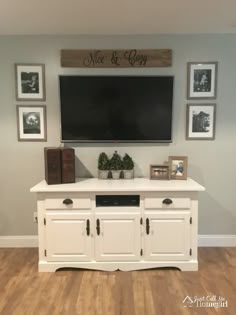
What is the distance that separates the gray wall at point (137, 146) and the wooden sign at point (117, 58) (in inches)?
2.3

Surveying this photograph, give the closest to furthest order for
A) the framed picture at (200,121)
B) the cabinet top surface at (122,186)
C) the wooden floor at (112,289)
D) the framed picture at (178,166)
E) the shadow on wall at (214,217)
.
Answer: the wooden floor at (112,289) < the cabinet top surface at (122,186) < the framed picture at (178,166) < the framed picture at (200,121) < the shadow on wall at (214,217)

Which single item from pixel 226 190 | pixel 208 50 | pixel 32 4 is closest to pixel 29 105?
pixel 32 4

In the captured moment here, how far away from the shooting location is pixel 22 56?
3.21 metres

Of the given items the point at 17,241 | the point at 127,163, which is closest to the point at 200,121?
the point at 127,163

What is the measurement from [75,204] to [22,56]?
170 centimetres

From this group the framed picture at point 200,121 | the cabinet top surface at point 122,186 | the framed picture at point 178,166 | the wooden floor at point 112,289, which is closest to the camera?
the wooden floor at point 112,289

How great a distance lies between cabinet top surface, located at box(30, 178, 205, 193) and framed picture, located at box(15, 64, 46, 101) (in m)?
0.99

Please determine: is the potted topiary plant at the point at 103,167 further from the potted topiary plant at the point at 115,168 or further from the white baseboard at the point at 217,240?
the white baseboard at the point at 217,240

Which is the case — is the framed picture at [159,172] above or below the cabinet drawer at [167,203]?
above

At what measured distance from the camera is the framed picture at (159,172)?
3146 millimetres

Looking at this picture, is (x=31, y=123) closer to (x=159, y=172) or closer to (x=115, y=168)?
(x=115, y=168)

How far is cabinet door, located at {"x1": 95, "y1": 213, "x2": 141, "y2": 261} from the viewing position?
2.80 metres

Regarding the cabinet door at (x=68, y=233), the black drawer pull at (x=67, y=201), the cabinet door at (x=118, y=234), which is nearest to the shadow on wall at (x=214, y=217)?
the cabinet door at (x=118, y=234)

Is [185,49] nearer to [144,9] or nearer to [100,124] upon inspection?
[144,9]
